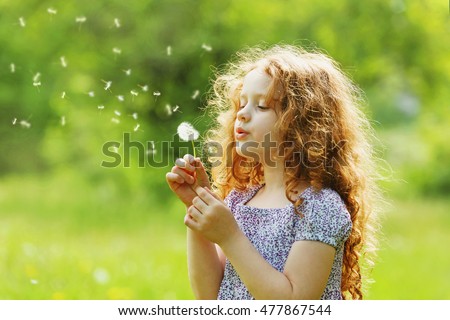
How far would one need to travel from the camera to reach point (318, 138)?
5.70 ft

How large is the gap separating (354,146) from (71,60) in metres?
5.80

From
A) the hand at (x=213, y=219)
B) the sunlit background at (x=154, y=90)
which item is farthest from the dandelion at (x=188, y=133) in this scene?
the sunlit background at (x=154, y=90)

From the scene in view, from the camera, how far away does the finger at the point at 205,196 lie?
160 cm

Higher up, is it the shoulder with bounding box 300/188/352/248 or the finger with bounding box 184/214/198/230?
the shoulder with bounding box 300/188/352/248

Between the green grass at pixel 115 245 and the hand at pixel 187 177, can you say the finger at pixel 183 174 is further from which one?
the green grass at pixel 115 245

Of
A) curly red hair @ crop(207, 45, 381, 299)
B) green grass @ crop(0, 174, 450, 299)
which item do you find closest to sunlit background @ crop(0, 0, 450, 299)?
green grass @ crop(0, 174, 450, 299)

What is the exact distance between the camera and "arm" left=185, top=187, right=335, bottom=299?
1530mm

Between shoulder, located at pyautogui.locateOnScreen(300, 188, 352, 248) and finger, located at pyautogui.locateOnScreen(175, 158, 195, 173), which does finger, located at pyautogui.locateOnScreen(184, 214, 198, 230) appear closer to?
finger, located at pyautogui.locateOnScreen(175, 158, 195, 173)

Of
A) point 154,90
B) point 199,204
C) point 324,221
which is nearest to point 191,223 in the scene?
point 199,204

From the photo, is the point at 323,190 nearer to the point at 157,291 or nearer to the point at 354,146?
the point at 354,146

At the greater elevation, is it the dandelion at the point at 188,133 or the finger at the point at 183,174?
the dandelion at the point at 188,133

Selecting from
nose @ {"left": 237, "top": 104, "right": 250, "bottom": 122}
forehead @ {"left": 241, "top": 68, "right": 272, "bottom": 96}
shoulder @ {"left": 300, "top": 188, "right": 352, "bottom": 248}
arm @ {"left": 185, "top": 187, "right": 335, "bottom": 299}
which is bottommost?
arm @ {"left": 185, "top": 187, "right": 335, "bottom": 299}

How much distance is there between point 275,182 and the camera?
174 centimetres
